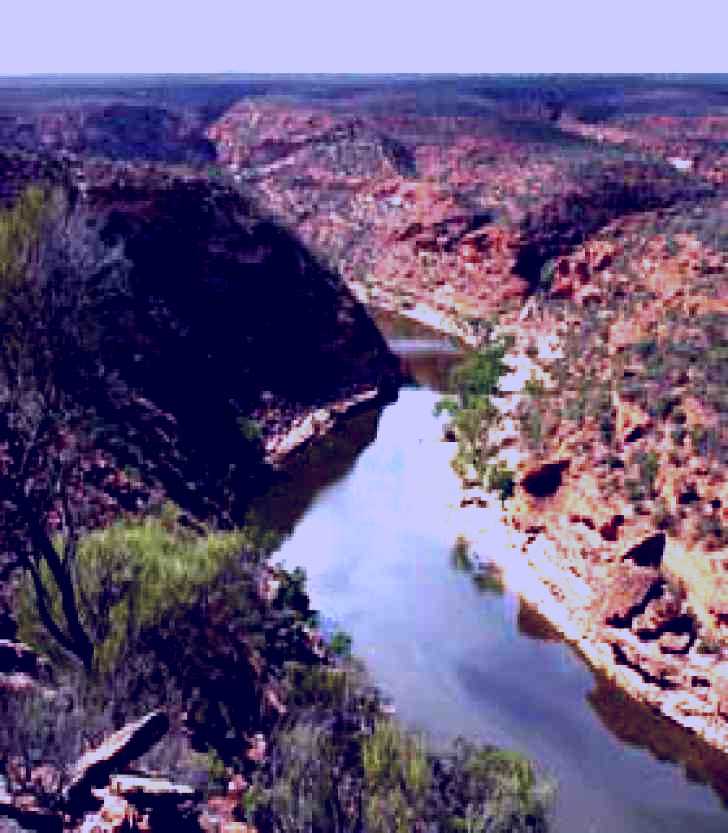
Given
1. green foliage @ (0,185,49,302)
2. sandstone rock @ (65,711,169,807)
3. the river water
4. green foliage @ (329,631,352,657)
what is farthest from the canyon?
sandstone rock @ (65,711,169,807)

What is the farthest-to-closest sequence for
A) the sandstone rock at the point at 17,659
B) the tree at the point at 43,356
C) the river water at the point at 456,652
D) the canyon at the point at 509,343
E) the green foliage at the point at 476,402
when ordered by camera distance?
the green foliage at the point at 476,402 < the canyon at the point at 509,343 < the river water at the point at 456,652 < the tree at the point at 43,356 < the sandstone rock at the point at 17,659

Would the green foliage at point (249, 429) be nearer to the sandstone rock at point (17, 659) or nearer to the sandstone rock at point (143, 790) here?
the sandstone rock at point (17, 659)

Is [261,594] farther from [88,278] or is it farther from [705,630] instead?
[705,630]

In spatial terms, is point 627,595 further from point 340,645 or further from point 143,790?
point 143,790

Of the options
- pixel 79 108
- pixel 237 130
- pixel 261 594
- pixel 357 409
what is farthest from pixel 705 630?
pixel 79 108

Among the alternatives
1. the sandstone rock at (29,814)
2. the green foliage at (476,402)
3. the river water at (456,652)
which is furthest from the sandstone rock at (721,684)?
the sandstone rock at (29,814)

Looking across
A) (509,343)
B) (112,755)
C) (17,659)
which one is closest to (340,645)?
(17,659)

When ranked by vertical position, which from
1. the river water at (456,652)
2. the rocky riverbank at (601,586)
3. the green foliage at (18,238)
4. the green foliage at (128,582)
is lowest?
the river water at (456,652)

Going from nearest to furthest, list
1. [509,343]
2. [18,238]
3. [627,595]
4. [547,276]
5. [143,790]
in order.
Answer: [143,790], [18,238], [627,595], [509,343], [547,276]

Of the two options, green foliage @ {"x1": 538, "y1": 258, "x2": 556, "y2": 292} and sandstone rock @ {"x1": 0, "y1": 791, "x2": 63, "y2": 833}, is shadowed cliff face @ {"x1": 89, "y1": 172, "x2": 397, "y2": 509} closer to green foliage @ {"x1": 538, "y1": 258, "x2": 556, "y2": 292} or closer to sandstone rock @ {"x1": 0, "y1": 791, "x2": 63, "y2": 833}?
green foliage @ {"x1": 538, "y1": 258, "x2": 556, "y2": 292}
